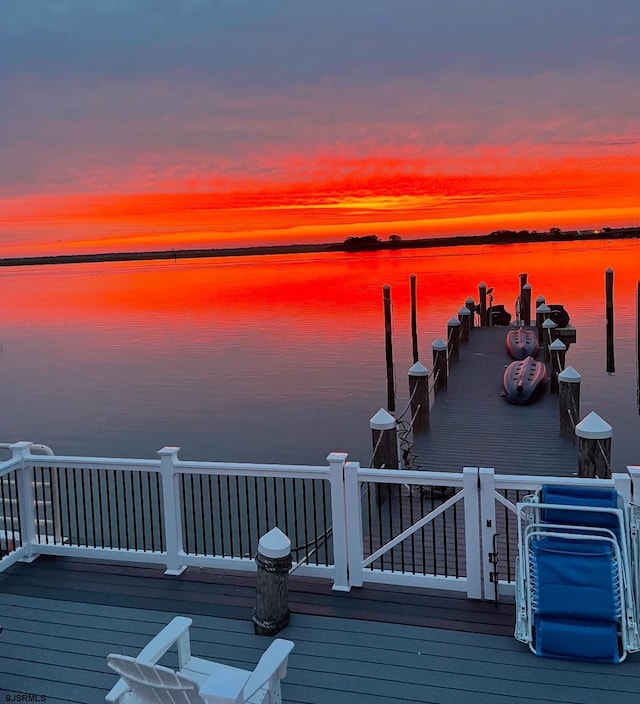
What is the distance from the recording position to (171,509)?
21.8 ft

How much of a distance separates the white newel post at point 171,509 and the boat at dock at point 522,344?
58.9ft

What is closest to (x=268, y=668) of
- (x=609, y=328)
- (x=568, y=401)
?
(x=568, y=401)

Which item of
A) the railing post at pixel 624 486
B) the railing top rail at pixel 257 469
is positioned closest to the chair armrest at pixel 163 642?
the railing top rail at pixel 257 469

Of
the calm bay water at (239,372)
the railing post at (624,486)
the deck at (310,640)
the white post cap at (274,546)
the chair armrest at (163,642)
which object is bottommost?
the calm bay water at (239,372)

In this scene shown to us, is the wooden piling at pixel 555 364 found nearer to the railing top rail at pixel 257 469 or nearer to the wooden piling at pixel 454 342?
the wooden piling at pixel 454 342

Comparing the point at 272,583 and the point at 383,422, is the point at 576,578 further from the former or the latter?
the point at 383,422

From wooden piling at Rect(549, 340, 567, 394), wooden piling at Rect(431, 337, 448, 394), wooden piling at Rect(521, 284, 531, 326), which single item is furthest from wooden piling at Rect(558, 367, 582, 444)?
wooden piling at Rect(521, 284, 531, 326)

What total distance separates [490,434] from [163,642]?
11581 mm

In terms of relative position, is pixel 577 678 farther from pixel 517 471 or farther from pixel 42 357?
pixel 42 357

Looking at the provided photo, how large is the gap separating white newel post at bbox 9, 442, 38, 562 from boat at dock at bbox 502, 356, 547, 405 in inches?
501

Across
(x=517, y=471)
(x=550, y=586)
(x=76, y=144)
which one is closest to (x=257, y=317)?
(x=76, y=144)

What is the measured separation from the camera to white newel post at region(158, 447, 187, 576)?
6.62m

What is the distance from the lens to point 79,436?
71.8 ft

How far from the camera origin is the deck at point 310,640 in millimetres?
4727
